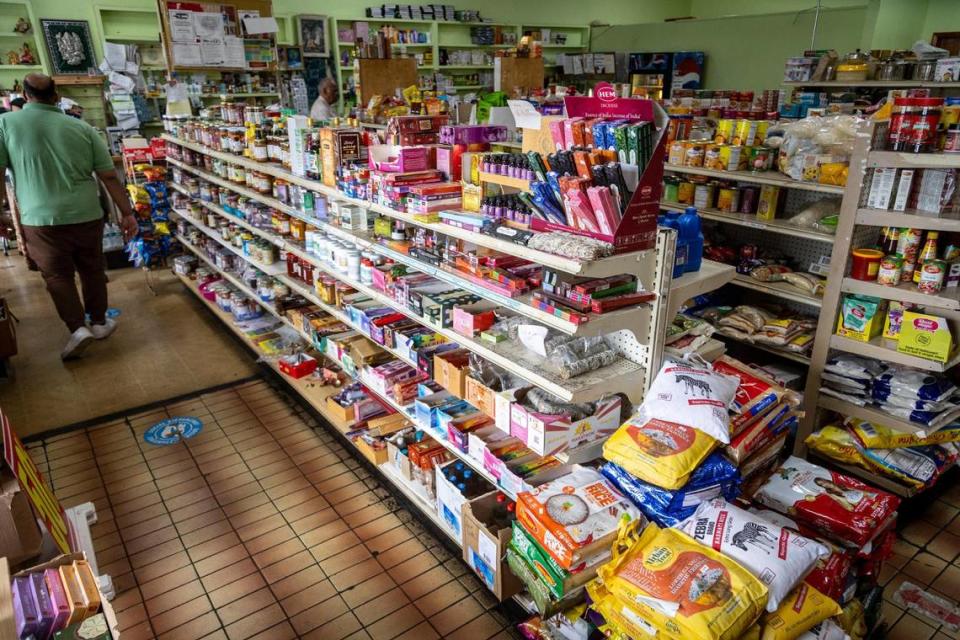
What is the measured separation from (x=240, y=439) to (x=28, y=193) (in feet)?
9.15

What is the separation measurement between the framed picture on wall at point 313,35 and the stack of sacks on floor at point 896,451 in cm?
989

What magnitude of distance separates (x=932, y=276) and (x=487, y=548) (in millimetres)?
2618

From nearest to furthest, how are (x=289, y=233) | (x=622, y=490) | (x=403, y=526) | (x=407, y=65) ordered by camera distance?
(x=622, y=490)
(x=403, y=526)
(x=289, y=233)
(x=407, y=65)

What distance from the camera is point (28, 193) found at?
515cm

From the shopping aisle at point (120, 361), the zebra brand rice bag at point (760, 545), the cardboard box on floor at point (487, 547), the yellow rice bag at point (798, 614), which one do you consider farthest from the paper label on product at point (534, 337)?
the shopping aisle at point (120, 361)

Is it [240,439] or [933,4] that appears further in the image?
[933,4]

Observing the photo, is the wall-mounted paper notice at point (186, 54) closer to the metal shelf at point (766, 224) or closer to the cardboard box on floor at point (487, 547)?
the metal shelf at point (766, 224)

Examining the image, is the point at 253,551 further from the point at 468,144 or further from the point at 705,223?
the point at 705,223

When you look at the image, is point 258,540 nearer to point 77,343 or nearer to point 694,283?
point 694,283

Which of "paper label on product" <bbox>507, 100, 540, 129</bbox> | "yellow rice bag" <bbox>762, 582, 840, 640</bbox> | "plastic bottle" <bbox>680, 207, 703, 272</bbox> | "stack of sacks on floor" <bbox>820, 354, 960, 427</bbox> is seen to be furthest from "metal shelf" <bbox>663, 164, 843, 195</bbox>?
"yellow rice bag" <bbox>762, 582, 840, 640</bbox>

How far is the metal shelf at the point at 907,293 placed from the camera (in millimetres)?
3204

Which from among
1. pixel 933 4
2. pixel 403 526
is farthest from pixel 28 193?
pixel 933 4

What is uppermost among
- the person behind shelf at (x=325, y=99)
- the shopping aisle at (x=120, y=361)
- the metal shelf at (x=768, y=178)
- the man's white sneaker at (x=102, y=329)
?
the person behind shelf at (x=325, y=99)

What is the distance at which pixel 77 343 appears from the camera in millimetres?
5590
